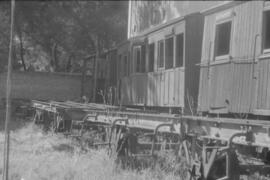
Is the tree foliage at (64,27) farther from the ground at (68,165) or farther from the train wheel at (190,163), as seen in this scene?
the train wheel at (190,163)

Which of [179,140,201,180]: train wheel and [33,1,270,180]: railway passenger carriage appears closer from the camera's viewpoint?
[33,1,270,180]: railway passenger carriage

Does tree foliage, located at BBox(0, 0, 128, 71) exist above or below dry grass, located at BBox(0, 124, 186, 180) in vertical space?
above

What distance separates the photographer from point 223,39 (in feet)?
27.5

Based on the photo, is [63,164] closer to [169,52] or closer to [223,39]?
[223,39]

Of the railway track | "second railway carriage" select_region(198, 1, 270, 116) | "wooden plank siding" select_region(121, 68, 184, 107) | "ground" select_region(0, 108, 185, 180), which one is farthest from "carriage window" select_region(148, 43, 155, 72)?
the railway track

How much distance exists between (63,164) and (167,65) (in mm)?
4859

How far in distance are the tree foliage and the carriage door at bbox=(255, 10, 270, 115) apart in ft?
53.3

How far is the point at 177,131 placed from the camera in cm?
507

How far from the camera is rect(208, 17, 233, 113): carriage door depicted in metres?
8.04

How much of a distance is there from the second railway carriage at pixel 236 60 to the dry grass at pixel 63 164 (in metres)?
2.52

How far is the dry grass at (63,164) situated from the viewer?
5914 millimetres

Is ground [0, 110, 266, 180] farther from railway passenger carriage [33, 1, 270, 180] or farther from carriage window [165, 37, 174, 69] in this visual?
carriage window [165, 37, 174, 69]

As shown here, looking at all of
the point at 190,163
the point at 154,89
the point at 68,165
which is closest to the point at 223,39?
the point at 154,89

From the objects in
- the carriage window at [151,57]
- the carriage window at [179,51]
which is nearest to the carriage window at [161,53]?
the carriage window at [151,57]
